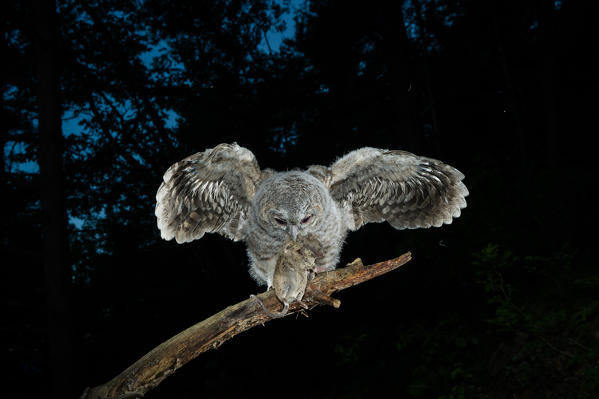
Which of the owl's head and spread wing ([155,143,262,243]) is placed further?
spread wing ([155,143,262,243])

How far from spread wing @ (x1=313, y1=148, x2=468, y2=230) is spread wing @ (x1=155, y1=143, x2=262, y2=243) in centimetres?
76

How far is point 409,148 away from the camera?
19.1 ft

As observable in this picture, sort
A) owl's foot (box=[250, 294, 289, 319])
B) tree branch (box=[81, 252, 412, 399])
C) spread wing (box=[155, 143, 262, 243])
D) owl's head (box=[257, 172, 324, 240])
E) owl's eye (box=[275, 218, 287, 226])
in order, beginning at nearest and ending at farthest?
tree branch (box=[81, 252, 412, 399]) < owl's foot (box=[250, 294, 289, 319]) < owl's head (box=[257, 172, 324, 240]) < owl's eye (box=[275, 218, 287, 226]) < spread wing (box=[155, 143, 262, 243])

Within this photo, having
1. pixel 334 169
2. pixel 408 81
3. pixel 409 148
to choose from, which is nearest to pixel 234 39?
pixel 408 81

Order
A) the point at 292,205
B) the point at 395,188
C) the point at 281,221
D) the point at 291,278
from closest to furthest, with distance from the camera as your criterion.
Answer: the point at 291,278
the point at 292,205
the point at 281,221
the point at 395,188

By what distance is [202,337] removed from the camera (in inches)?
65.8

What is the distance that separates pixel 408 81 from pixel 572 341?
460cm

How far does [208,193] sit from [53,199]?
307cm

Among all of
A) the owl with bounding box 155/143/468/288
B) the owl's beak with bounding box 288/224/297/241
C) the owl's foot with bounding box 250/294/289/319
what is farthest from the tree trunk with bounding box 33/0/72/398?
the owl's foot with bounding box 250/294/289/319

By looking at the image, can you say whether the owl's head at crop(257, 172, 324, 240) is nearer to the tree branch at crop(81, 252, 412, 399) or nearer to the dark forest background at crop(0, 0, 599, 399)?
the tree branch at crop(81, 252, 412, 399)

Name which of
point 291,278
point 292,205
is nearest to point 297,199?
point 292,205

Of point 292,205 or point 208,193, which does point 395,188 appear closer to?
point 292,205

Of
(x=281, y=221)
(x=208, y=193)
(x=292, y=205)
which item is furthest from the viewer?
(x=208, y=193)

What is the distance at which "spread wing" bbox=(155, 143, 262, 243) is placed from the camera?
2715 millimetres
